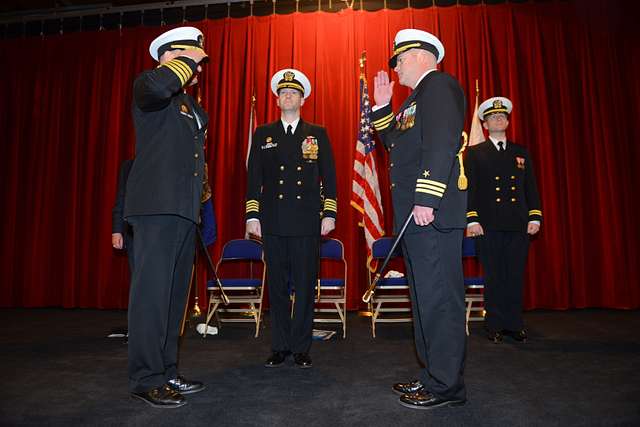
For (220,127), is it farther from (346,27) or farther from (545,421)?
(545,421)

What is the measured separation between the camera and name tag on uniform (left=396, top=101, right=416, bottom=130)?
7.37 ft

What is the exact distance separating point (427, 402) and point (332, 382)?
66cm

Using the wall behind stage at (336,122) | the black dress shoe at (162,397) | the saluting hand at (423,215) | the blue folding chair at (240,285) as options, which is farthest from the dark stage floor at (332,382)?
the wall behind stage at (336,122)

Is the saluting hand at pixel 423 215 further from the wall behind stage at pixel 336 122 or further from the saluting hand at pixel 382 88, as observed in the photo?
the wall behind stage at pixel 336 122

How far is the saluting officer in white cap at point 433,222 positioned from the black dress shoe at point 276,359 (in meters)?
0.94

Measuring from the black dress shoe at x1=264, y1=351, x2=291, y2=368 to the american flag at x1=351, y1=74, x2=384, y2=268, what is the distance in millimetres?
2350

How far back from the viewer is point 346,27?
20.0ft

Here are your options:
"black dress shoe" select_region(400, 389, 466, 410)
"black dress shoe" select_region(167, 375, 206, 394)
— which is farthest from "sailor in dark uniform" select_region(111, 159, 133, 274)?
"black dress shoe" select_region(400, 389, 466, 410)

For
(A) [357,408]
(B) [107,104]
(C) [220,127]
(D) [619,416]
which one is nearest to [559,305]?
(D) [619,416]

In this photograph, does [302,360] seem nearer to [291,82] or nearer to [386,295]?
[291,82]

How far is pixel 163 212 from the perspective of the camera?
2.17m

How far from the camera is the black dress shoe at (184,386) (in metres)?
2.35

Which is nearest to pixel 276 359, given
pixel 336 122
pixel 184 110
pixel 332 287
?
pixel 332 287

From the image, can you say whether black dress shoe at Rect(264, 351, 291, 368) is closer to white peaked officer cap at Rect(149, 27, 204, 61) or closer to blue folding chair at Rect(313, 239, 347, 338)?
blue folding chair at Rect(313, 239, 347, 338)
